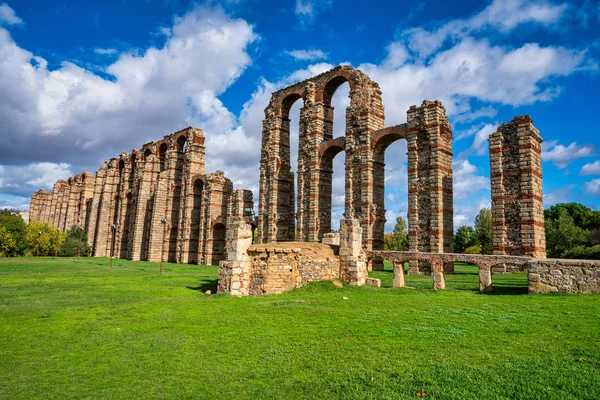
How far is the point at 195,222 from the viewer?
36656mm

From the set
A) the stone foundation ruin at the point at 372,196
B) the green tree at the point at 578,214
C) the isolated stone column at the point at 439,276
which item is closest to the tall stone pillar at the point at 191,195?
the stone foundation ruin at the point at 372,196

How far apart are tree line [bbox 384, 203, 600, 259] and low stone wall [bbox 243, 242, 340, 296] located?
87.6ft

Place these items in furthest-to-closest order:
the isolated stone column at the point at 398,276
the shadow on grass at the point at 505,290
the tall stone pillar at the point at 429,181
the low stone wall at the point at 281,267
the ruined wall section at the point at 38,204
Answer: the ruined wall section at the point at 38,204, the tall stone pillar at the point at 429,181, the isolated stone column at the point at 398,276, the low stone wall at the point at 281,267, the shadow on grass at the point at 505,290

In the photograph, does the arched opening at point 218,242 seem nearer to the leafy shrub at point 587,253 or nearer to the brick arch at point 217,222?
the brick arch at point 217,222

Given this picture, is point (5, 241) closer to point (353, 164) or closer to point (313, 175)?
point (313, 175)

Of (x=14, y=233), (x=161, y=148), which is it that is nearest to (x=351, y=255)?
(x=161, y=148)

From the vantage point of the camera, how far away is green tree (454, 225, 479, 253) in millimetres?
42219

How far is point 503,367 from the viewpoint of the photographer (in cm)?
525

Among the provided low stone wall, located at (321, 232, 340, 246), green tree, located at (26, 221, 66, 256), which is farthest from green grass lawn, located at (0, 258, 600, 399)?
green tree, located at (26, 221, 66, 256)

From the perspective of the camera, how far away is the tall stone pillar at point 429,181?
20812mm

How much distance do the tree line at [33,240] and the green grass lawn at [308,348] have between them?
113 ft

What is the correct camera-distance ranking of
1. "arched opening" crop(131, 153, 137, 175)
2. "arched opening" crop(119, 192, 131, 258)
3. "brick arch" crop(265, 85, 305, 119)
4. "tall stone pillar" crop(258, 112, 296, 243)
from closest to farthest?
"tall stone pillar" crop(258, 112, 296, 243), "brick arch" crop(265, 85, 305, 119), "arched opening" crop(119, 192, 131, 258), "arched opening" crop(131, 153, 137, 175)

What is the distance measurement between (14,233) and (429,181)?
4091 centimetres

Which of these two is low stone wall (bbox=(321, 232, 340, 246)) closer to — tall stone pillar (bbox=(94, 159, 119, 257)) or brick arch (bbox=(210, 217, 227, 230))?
brick arch (bbox=(210, 217, 227, 230))
